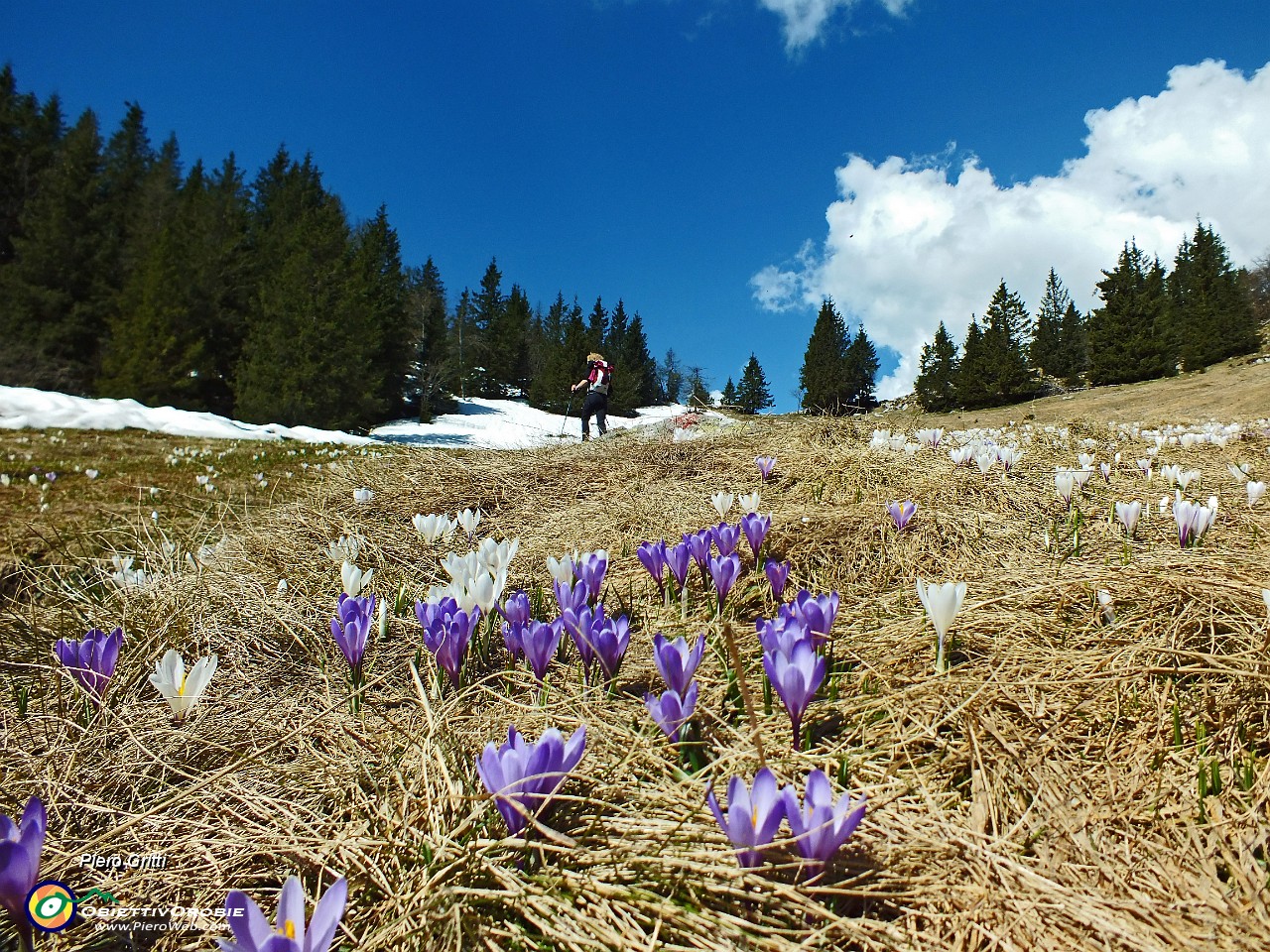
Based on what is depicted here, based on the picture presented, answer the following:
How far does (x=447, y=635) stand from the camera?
138 cm

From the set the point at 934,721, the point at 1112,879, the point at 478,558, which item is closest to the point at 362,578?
the point at 478,558

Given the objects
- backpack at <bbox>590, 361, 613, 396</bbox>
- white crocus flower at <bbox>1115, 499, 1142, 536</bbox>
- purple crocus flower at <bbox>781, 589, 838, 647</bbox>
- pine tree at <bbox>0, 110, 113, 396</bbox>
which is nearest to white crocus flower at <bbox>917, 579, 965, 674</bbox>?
purple crocus flower at <bbox>781, 589, 838, 647</bbox>

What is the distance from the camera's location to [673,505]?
10.2 feet

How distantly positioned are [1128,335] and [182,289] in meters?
41.6

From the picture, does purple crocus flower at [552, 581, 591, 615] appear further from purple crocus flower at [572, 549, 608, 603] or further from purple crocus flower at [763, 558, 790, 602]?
purple crocus flower at [763, 558, 790, 602]

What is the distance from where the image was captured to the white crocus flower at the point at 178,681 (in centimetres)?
123

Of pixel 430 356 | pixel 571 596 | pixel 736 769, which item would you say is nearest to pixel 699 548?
pixel 571 596

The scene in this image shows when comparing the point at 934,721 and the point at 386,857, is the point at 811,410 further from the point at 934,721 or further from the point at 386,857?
the point at 386,857

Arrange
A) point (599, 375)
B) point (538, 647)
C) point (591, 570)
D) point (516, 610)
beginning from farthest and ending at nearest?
point (599, 375), point (591, 570), point (516, 610), point (538, 647)

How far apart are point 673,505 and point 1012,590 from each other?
169cm

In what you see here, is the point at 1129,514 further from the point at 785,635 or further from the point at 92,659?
the point at 92,659

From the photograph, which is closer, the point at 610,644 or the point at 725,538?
the point at 610,644

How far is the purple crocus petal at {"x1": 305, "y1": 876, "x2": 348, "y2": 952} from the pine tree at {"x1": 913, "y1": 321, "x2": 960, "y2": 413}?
33.8 meters

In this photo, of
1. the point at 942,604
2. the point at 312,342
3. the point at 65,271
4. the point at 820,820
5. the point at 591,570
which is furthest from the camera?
the point at 65,271
